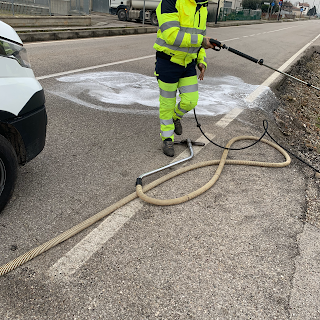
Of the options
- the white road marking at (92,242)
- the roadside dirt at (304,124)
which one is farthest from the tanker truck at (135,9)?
the white road marking at (92,242)

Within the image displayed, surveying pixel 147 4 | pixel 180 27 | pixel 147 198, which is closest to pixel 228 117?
pixel 180 27

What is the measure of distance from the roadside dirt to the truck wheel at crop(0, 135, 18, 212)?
7.99 ft

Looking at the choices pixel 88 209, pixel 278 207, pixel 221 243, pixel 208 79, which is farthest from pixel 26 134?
pixel 208 79

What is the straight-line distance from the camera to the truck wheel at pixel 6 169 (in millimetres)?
2292

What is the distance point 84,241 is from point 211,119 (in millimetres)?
3230

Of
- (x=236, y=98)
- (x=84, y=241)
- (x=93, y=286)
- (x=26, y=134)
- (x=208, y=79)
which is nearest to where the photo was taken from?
(x=93, y=286)

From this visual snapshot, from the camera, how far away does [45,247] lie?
86.2 inches

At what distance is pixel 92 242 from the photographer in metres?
2.31

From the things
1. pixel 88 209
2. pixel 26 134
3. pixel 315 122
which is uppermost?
pixel 26 134

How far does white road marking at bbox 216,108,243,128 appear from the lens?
15.8ft

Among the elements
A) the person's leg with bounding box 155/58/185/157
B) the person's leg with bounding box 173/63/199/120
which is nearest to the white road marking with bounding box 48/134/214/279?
the person's leg with bounding box 155/58/185/157

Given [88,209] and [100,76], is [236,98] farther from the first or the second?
[88,209]

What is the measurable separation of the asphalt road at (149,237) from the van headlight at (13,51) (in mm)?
1085

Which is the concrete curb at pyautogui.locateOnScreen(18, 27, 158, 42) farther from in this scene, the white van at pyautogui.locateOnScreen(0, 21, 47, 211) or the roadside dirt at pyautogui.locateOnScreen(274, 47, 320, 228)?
the white van at pyautogui.locateOnScreen(0, 21, 47, 211)
